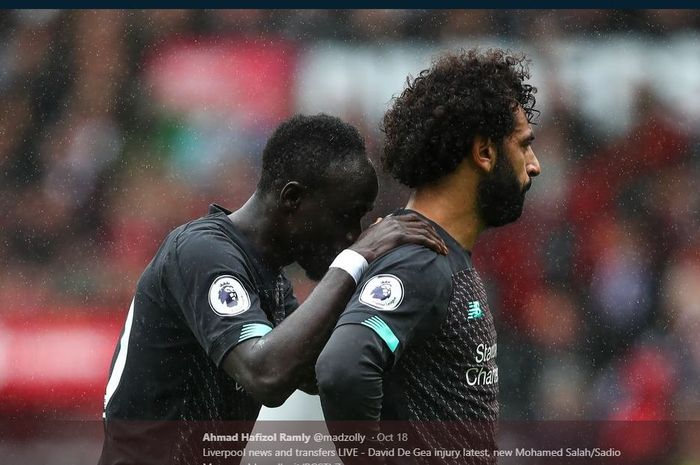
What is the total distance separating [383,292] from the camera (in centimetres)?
195

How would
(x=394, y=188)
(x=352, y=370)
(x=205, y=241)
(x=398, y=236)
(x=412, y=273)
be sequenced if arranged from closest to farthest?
(x=352, y=370), (x=412, y=273), (x=398, y=236), (x=205, y=241), (x=394, y=188)

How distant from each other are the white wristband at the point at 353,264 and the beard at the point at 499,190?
30 centimetres

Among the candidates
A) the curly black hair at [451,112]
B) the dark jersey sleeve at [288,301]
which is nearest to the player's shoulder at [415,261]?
the curly black hair at [451,112]

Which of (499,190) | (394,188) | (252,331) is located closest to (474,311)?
(499,190)

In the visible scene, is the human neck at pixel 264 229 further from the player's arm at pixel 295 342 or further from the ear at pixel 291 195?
the player's arm at pixel 295 342

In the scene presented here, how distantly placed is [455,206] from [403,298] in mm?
341

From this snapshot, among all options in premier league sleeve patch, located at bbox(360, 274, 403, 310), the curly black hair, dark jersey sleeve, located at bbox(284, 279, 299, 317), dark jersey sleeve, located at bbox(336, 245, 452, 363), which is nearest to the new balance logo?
dark jersey sleeve, located at bbox(336, 245, 452, 363)

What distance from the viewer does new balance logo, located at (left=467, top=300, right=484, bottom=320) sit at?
2055 millimetres

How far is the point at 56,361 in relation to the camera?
186 inches

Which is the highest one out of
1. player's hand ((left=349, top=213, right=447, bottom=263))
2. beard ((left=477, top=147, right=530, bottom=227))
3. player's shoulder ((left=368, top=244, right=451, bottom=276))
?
beard ((left=477, top=147, right=530, bottom=227))

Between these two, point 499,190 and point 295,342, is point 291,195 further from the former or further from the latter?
point 499,190

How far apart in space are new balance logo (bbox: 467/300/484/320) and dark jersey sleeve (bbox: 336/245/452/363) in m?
0.08

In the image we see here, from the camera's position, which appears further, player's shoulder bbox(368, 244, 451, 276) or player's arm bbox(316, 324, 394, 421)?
player's shoulder bbox(368, 244, 451, 276)

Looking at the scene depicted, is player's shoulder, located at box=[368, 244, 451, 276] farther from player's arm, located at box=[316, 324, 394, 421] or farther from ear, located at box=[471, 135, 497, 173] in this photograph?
ear, located at box=[471, 135, 497, 173]
